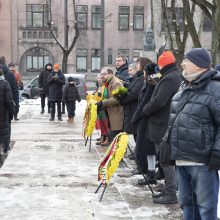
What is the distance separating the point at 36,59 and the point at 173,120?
115 feet

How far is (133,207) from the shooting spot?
5969 millimetres

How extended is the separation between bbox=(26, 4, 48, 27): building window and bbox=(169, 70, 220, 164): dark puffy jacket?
35861mm

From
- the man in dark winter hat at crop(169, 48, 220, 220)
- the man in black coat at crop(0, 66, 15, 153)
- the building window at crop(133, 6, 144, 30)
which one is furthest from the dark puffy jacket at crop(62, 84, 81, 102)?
the building window at crop(133, 6, 144, 30)

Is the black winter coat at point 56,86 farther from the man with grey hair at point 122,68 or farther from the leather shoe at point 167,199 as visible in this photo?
the leather shoe at point 167,199

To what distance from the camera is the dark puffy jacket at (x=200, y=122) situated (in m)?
4.23

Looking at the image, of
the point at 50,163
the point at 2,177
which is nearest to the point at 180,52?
the point at 50,163

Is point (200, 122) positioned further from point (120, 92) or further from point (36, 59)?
point (36, 59)

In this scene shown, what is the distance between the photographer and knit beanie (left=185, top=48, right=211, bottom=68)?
14.4 ft

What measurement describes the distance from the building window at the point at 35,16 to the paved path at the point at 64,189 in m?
29.4

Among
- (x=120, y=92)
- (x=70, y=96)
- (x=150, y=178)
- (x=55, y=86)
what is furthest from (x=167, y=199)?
(x=55, y=86)

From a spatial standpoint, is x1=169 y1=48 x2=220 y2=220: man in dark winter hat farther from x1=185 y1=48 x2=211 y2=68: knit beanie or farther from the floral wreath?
the floral wreath

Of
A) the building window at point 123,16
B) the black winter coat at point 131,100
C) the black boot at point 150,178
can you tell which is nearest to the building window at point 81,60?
the building window at point 123,16

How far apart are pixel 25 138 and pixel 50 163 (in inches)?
121

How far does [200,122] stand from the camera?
425 centimetres
